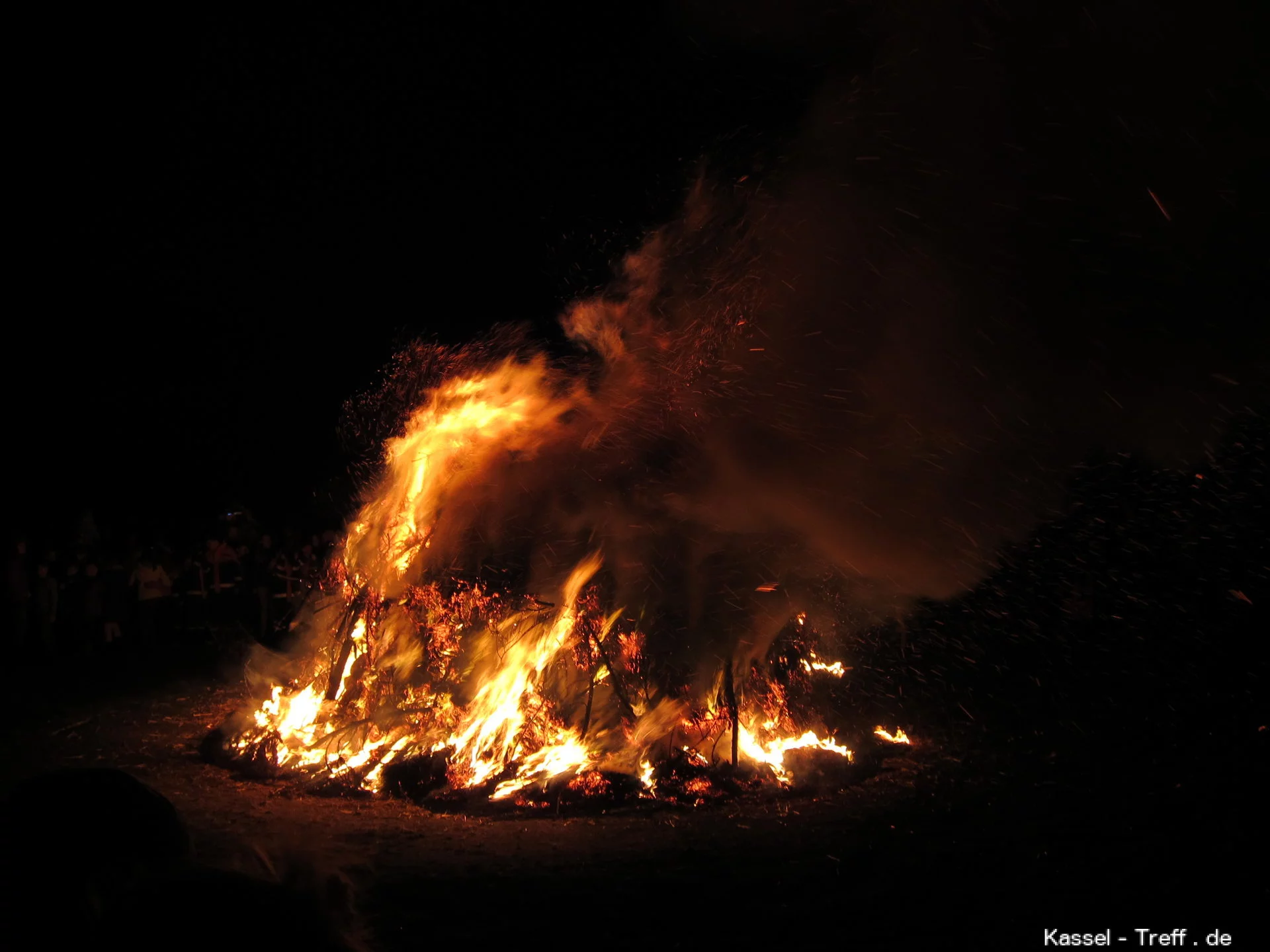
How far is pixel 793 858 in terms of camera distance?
569 centimetres

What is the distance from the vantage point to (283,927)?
3672 millimetres

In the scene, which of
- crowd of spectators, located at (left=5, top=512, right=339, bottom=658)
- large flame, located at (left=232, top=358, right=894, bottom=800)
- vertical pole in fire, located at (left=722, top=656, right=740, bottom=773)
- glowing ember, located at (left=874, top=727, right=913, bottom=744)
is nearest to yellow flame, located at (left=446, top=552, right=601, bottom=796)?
large flame, located at (left=232, top=358, right=894, bottom=800)

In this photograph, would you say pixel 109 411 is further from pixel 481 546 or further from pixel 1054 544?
pixel 1054 544

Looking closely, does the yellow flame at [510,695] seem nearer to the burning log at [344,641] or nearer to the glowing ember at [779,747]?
the glowing ember at [779,747]

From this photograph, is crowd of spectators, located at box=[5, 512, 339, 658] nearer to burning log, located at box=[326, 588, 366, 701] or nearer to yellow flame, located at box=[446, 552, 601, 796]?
burning log, located at box=[326, 588, 366, 701]

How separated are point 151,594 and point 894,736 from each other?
461 inches

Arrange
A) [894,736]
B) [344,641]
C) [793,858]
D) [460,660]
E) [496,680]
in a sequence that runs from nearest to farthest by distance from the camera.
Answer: [793,858] < [496,680] < [460,660] < [894,736] < [344,641]

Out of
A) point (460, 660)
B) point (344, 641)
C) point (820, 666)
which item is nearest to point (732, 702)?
point (820, 666)

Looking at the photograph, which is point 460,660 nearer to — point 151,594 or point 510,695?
point 510,695

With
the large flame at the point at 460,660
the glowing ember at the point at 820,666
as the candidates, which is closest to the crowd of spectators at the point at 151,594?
the large flame at the point at 460,660

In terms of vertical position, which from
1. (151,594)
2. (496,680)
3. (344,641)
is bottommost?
(496,680)

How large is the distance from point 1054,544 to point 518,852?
34.4 feet

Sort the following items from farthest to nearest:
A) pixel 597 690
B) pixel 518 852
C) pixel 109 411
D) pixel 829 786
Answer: pixel 109 411 < pixel 597 690 < pixel 829 786 < pixel 518 852

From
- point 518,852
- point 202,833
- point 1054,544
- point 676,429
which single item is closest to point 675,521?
point 676,429
